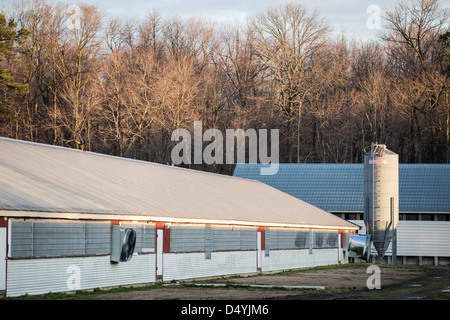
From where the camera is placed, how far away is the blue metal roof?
49500 millimetres

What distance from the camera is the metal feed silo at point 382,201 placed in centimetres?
4562

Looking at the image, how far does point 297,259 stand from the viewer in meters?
39.3

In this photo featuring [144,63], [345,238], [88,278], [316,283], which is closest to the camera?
[88,278]

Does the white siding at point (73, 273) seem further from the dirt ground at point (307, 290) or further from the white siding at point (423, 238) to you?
the white siding at point (423, 238)

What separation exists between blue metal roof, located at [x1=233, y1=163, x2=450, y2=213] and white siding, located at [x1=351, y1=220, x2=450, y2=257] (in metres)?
1.00

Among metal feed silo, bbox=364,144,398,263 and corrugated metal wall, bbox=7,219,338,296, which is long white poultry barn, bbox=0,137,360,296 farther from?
metal feed silo, bbox=364,144,398,263

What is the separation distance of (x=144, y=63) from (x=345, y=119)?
1923 cm

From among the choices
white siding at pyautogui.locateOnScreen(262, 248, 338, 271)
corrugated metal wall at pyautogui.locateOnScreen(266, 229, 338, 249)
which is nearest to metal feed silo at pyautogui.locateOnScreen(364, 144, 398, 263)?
corrugated metal wall at pyautogui.locateOnScreen(266, 229, 338, 249)

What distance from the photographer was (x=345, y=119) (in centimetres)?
6806

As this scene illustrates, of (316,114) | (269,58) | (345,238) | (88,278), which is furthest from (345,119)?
(88,278)

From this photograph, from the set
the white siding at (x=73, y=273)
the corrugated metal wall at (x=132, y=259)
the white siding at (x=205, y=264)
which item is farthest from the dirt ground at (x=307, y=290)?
the white siding at (x=73, y=273)

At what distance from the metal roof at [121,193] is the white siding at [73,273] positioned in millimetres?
1516

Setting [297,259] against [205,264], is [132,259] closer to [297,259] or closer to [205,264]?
[205,264]
